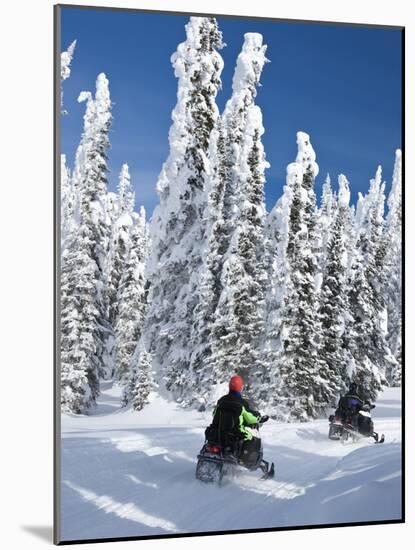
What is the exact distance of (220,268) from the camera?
37.6 ft

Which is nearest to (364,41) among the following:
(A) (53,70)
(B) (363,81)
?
(B) (363,81)

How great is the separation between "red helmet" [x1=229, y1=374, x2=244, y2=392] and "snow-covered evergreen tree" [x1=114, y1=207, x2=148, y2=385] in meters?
1.16

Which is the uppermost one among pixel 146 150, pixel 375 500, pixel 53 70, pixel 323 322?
pixel 53 70

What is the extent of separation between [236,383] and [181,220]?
189cm

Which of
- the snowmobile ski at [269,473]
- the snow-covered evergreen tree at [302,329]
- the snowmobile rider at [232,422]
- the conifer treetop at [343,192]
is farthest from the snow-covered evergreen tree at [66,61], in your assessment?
the snowmobile ski at [269,473]

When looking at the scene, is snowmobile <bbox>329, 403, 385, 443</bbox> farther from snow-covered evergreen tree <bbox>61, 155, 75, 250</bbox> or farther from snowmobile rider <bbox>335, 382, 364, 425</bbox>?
snow-covered evergreen tree <bbox>61, 155, 75, 250</bbox>

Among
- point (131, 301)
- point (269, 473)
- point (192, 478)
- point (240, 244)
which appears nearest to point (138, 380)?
point (131, 301)

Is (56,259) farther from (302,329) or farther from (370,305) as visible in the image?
(370,305)

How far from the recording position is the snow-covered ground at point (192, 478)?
10539 millimetres

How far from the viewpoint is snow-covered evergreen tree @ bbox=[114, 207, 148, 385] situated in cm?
1079

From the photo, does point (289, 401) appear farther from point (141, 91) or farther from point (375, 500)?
point (141, 91)

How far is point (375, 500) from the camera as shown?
38.2 ft

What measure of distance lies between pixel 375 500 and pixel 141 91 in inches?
209

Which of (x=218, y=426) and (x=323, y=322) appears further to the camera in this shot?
(x=323, y=322)
